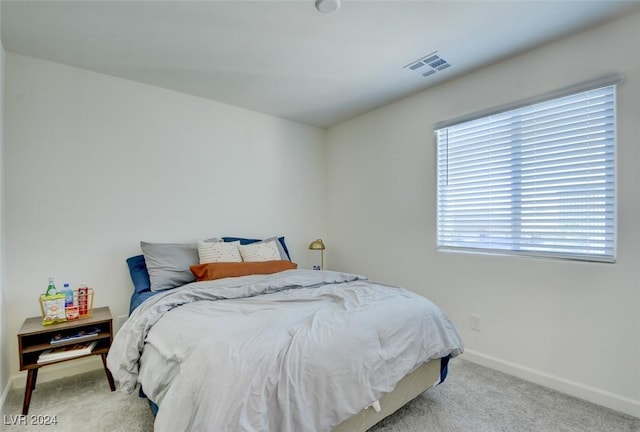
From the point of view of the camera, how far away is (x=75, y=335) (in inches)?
86.4

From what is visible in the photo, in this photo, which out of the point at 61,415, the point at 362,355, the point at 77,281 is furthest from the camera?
the point at 77,281

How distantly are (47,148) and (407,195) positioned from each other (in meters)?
3.20

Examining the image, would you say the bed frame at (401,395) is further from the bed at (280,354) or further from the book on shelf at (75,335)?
the book on shelf at (75,335)

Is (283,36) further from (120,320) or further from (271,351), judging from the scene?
(120,320)

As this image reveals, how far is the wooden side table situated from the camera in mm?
1977

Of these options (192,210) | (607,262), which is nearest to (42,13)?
(192,210)

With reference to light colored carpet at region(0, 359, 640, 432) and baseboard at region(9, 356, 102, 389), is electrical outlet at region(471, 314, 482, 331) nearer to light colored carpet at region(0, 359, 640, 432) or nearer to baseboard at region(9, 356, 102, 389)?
light colored carpet at region(0, 359, 640, 432)

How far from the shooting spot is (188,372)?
1.25 metres

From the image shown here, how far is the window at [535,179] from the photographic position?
2086 millimetres

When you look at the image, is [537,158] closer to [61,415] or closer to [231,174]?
[231,174]

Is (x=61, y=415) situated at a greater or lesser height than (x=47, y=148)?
lesser

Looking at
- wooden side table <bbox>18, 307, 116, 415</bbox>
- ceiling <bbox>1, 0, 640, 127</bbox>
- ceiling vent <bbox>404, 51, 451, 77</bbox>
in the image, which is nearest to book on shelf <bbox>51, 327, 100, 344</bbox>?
wooden side table <bbox>18, 307, 116, 415</bbox>

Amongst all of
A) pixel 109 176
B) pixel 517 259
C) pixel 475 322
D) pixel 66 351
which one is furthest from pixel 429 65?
pixel 66 351

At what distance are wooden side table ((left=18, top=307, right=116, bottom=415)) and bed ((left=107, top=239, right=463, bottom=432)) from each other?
47cm
